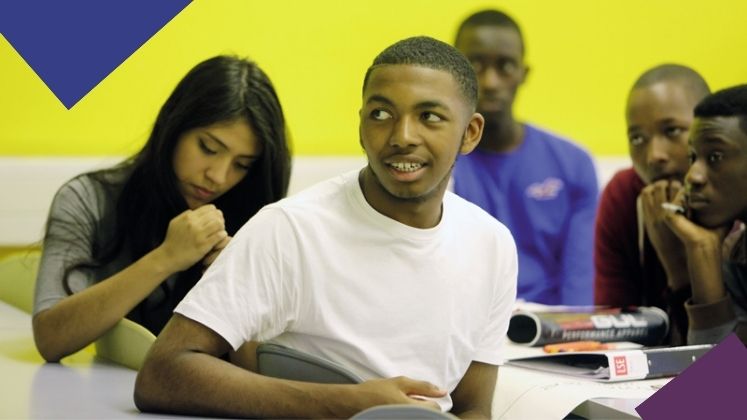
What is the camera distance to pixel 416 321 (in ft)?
5.31

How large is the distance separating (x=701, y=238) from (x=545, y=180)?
0.98 meters

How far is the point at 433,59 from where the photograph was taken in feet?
5.25

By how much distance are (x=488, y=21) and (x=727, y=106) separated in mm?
1107

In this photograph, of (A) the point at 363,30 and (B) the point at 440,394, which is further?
(A) the point at 363,30

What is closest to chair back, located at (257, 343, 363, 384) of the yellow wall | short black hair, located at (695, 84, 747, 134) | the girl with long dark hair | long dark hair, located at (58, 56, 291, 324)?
the girl with long dark hair

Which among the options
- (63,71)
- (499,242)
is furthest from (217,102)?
(499,242)

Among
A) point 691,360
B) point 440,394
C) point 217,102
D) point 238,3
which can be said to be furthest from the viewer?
point 238,3

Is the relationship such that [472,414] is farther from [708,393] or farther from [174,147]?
[174,147]

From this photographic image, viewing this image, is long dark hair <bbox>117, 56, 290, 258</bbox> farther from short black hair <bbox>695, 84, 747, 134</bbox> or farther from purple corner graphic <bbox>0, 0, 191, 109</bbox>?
short black hair <bbox>695, 84, 747, 134</bbox>

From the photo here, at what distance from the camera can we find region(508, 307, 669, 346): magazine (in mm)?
2182

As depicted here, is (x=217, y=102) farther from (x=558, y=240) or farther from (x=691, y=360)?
(x=558, y=240)

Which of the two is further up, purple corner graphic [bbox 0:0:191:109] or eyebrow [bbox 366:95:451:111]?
purple corner graphic [bbox 0:0:191:109]

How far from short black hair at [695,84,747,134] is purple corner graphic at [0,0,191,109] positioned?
0.92 m

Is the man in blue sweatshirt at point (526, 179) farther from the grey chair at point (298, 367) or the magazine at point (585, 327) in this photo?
the grey chair at point (298, 367)
